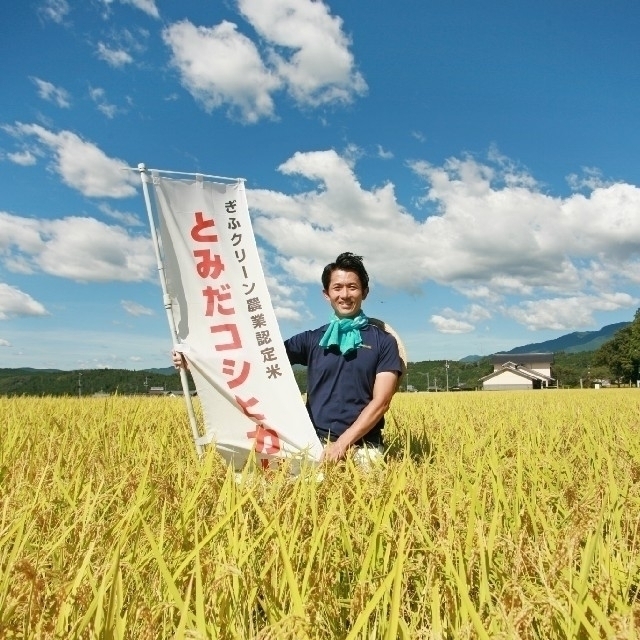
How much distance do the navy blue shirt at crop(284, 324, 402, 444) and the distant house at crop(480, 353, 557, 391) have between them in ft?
220

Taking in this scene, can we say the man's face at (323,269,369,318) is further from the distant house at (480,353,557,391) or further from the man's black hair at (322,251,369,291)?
the distant house at (480,353,557,391)

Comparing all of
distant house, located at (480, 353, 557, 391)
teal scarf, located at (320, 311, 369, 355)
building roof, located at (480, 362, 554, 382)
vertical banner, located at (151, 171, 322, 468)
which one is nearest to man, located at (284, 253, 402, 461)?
teal scarf, located at (320, 311, 369, 355)

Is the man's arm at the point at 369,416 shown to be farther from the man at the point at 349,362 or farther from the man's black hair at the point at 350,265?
the man's black hair at the point at 350,265

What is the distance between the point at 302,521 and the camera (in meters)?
1.86

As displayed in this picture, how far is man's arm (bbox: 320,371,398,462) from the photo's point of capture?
9.87ft

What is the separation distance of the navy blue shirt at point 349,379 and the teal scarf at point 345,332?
57mm

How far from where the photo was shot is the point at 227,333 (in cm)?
310

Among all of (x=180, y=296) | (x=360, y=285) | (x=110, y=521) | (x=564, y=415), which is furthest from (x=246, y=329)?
(x=564, y=415)

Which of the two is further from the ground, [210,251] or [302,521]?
[210,251]

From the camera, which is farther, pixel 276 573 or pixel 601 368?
pixel 601 368

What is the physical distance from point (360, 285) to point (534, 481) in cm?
152

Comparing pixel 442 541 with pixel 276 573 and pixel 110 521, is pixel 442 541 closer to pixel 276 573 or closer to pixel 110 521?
pixel 276 573

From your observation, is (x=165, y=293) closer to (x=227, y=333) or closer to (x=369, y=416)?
(x=227, y=333)

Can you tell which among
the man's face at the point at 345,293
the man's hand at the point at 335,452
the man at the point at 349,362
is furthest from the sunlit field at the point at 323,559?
the man's face at the point at 345,293
